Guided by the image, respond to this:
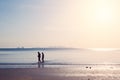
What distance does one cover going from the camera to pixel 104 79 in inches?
841

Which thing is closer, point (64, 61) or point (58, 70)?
point (58, 70)

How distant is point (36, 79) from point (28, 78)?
854mm

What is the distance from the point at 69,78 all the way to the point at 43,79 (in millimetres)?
2028

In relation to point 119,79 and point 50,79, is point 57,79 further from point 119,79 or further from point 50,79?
point 119,79

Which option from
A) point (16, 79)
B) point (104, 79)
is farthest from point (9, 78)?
point (104, 79)

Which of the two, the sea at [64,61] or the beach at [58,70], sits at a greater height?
the sea at [64,61]

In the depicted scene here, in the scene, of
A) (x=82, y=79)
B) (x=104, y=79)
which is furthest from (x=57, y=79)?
(x=104, y=79)

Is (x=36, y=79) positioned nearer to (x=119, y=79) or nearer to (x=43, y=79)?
(x=43, y=79)

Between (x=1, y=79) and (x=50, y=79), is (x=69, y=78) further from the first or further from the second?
(x=1, y=79)

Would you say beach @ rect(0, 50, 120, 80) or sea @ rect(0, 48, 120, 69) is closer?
beach @ rect(0, 50, 120, 80)

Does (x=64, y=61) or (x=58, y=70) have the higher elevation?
(x=64, y=61)

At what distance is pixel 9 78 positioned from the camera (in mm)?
22031

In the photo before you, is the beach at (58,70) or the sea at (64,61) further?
the sea at (64,61)

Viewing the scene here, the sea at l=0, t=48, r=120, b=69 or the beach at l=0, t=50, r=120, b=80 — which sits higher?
the sea at l=0, t=48, r=120, b=69
